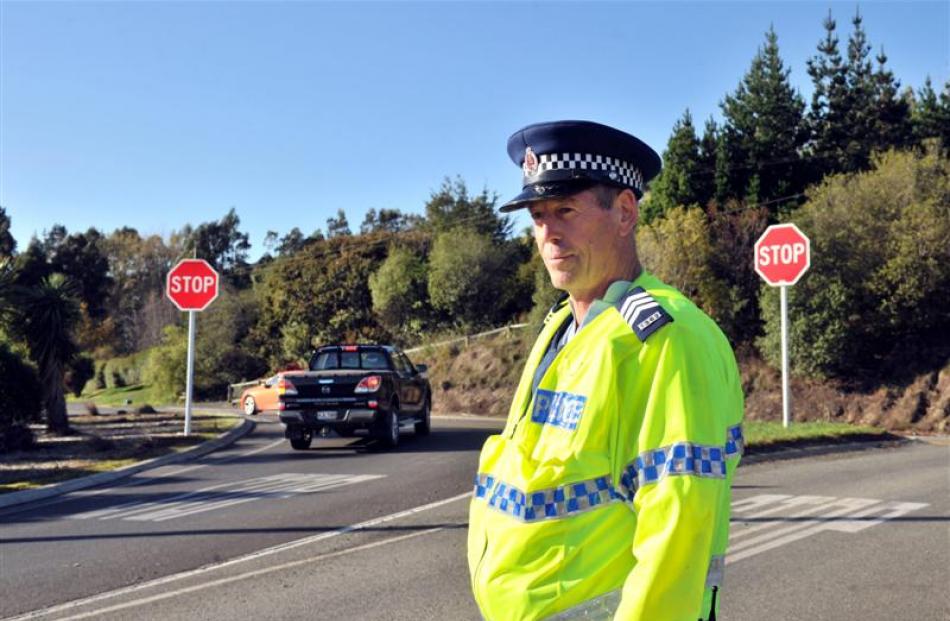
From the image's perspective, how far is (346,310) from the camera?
139 ft

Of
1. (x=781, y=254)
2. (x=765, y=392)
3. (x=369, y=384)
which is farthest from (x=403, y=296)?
(x=369, y=384)

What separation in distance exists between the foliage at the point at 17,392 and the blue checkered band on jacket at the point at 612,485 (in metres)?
15.4

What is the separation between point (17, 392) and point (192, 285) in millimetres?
4063

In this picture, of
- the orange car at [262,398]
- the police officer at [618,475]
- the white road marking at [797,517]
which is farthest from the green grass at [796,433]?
the orange car at [262,398]

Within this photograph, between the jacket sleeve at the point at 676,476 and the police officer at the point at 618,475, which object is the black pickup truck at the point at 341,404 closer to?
the police officer at the point at 618,475

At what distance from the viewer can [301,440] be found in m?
14.8

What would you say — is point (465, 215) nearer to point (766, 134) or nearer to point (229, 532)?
point (766, 134)

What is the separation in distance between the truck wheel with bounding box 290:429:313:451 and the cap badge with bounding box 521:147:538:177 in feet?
42.4

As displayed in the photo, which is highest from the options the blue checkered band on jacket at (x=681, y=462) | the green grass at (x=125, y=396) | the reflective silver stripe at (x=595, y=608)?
the blue checkered band on jacket at (x=681, y=462)

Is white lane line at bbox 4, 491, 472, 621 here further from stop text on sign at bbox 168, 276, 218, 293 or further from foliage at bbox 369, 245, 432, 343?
foliage at bbox 369, 245, 432, 343

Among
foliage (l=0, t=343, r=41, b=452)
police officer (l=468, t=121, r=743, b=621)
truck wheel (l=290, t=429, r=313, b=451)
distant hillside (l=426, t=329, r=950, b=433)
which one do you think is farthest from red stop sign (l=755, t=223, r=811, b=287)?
police officer (l=468, t=121, r=743, b=621)

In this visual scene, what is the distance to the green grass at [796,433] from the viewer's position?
44.4 feet

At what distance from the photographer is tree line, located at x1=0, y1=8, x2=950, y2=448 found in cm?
2355

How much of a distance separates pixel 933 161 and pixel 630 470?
92.5ft
